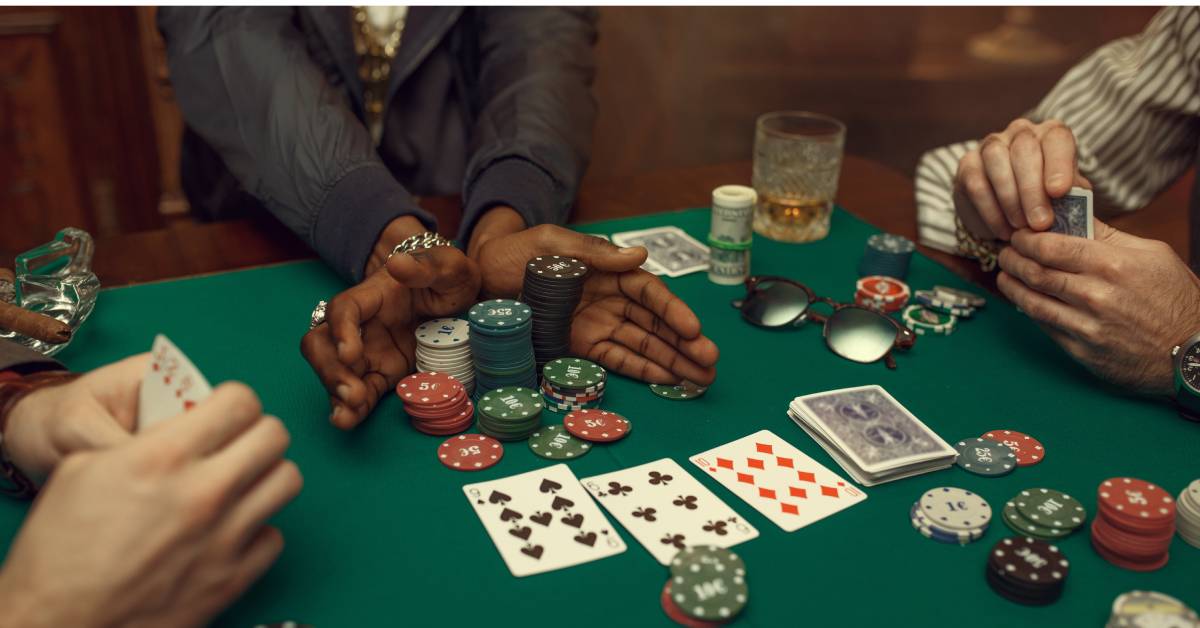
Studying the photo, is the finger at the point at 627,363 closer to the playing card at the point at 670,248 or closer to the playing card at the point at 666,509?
the playing card at the point at 666,509

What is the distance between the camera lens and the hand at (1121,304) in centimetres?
153

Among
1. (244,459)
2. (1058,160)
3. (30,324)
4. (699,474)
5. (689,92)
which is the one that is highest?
(1058,160)

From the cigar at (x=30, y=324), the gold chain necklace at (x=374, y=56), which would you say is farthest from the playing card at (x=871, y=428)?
the gold chain necklace at (x=374, y=56)

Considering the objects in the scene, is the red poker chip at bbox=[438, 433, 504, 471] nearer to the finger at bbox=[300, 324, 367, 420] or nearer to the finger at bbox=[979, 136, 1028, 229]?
the finger at bbox=[300, 324, 367, 420]

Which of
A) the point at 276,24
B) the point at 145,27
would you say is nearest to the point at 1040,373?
the point at 276,24

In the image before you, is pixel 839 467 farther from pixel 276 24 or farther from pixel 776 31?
pixel 776 31

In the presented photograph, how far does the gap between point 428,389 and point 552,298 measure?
0.26 meters

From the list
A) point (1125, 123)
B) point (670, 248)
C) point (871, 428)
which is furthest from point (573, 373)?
point (1125, 123)

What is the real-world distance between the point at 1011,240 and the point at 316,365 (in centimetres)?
128

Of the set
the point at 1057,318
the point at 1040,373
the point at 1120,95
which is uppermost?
the point at 1120,95

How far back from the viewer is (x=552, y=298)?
151 centimetres

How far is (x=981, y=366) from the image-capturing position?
1.66 metres

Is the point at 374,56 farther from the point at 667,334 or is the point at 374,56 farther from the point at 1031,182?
the point at 1031,182

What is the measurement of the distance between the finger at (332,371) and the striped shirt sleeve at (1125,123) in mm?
1456
